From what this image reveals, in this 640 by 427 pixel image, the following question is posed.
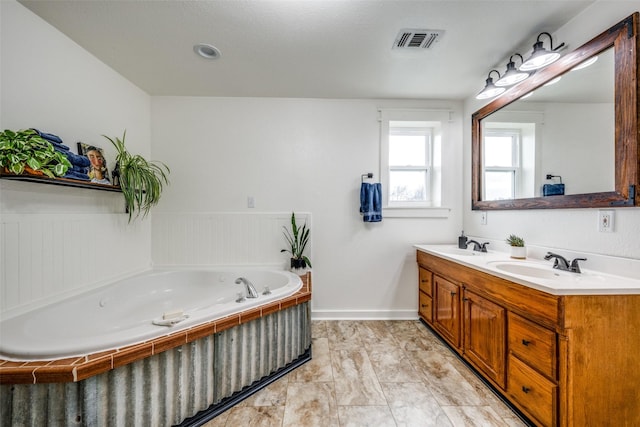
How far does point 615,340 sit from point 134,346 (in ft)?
7.17

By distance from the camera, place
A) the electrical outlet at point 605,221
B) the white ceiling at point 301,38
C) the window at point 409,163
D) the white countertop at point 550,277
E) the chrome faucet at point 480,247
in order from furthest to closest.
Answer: the window at point 409,163 → the chrome faucet at point 480,247 → the white ceiling at point 301,38 → the electrical outlet at point 605,221 → the white countertop at point 550,277

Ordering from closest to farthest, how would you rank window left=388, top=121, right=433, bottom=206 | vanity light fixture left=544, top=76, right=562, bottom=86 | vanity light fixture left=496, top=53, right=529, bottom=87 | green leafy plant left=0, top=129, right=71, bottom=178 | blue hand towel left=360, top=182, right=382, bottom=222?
green leafy plant left=0, top=129, right=71, bottom=178 → vanity light fixture left=544, top=76, right=562, bottom=86 → vanity light fixture left=496, top=53, right=529, bottom=87 → blue hand towel left=360, top=182, right=382, bottom=222 → window left=388, top=121, right=433, bottom=206

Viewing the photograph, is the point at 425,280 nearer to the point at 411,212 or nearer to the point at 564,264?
the point at 411,212

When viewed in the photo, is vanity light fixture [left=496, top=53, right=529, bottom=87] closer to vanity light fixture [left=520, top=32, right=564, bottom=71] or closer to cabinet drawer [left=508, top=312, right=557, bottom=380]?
vanity light fixture [left=520, top=32, right=564, bottom=71]

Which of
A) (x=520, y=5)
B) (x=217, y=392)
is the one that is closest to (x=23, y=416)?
(x=217, y=392)

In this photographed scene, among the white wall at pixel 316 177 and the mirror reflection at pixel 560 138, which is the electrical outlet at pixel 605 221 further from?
the white wall at pixel 316 177

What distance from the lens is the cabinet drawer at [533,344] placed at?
1174 millimetres

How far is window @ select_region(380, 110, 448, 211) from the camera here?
2.75m

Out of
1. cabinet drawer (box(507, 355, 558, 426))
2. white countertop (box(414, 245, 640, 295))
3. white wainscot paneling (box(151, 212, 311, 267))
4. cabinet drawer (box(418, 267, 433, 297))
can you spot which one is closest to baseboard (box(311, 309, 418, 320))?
cabinet drawer (box(418, 267, 433, 297))

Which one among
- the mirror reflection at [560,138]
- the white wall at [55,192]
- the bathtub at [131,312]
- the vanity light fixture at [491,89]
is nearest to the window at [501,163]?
the mirror reflection at [560,138]

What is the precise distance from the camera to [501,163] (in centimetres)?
214

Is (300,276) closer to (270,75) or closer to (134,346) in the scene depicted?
(134,346)

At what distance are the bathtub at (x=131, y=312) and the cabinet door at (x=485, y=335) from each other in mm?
1270

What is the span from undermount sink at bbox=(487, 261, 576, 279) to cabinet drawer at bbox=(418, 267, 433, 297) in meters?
0.67
